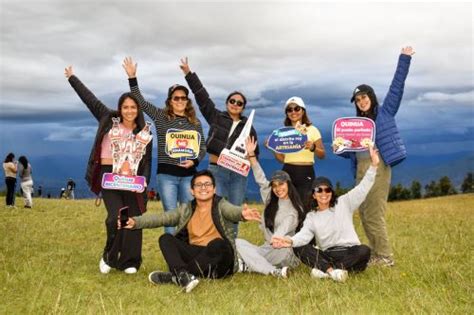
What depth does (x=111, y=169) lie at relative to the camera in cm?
927

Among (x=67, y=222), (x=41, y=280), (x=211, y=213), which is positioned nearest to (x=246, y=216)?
(x=211, y=213)

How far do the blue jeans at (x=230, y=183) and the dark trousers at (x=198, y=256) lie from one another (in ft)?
5.10

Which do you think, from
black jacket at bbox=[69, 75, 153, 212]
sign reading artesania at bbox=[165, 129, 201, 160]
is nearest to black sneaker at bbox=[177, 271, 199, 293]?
black jacket at bbox=[69, 75, 153, 212]

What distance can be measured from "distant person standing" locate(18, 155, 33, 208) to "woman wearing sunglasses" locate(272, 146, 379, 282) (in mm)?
16691

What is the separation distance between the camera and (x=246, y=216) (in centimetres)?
808

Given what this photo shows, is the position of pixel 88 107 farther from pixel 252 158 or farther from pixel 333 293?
pixel 333 293

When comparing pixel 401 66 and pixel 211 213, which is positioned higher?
pixel 401 66

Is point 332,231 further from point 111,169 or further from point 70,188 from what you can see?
point 70,188

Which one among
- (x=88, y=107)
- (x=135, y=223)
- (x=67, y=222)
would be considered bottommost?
(x=67, y=222)

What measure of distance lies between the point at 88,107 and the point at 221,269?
360 cm

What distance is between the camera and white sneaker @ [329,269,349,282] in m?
8.26

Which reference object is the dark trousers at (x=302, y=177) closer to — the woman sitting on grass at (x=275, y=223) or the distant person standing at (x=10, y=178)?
the woman sitting on grass at (x=275, y=223)

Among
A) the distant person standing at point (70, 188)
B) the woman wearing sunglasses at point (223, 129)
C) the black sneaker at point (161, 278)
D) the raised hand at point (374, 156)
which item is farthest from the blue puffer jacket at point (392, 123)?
the distant person standing at point (70, 188)

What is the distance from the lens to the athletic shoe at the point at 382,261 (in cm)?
965
